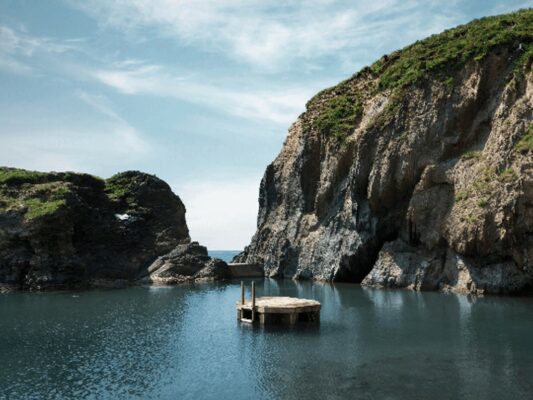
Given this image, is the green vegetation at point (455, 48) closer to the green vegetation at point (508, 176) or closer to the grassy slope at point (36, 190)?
the green vegetation at point (508, 176)

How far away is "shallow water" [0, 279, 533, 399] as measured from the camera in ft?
91.0

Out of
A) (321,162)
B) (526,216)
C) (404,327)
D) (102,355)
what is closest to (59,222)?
(321,162)

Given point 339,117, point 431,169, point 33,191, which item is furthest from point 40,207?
point 431,169

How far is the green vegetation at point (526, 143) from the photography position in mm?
60219

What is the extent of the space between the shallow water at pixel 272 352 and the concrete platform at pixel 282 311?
1469mm

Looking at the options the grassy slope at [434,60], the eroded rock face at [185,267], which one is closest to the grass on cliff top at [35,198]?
the eroded rock face at [185,267]

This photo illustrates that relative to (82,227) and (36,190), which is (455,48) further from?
(36,190)

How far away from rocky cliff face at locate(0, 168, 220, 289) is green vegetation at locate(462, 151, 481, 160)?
5230cm

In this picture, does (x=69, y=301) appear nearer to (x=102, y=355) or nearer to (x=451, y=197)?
(x=102, y=355)

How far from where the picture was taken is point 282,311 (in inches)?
1780

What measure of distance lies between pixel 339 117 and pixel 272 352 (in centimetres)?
6158

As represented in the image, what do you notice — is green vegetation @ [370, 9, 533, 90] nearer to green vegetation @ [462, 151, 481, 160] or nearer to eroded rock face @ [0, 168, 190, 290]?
green vegetation @ [462, 151, 481, 160]

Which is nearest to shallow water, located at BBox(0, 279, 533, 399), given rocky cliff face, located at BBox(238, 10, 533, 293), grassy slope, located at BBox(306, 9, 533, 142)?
rocky cliff face, located at BBox(238, 10, 533, 293)

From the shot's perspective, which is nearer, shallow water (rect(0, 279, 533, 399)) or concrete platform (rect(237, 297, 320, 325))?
shallow water (rect(0, 279, 533, 399))
